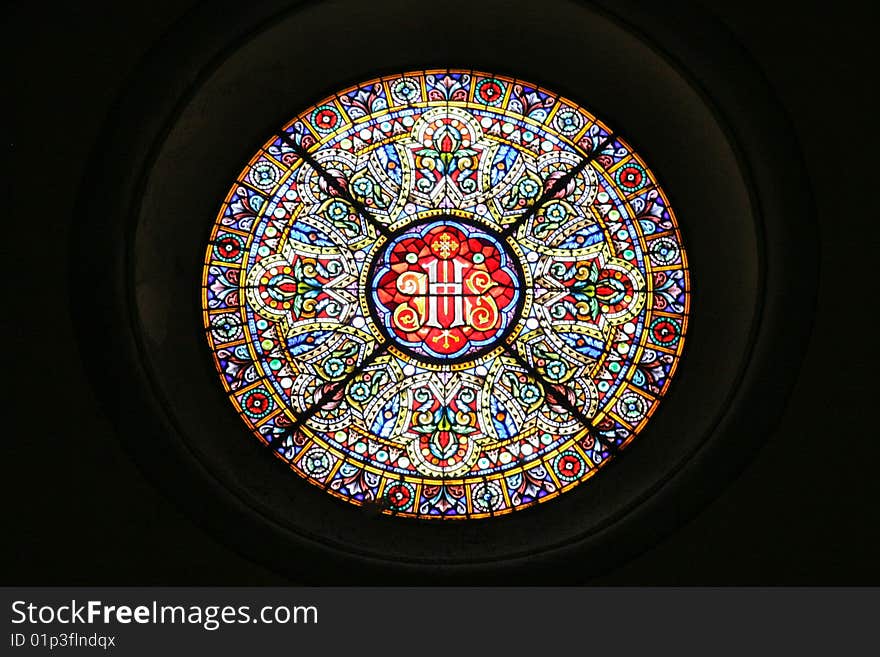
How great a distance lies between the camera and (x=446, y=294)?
7973mm

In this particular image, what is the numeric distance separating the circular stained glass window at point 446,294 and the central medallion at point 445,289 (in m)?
0.01

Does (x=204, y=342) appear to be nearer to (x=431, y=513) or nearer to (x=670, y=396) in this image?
(x=431, y=513)

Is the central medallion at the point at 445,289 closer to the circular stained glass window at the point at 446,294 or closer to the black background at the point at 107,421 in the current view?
the circular stained glass window at the point at 446,294

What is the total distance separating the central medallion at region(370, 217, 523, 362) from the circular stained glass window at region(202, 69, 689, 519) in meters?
0.01

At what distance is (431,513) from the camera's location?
25.3 feet

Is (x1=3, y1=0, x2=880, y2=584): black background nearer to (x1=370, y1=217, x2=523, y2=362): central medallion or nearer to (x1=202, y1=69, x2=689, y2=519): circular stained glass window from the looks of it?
(x1=202, y1=69, x2=689, y2=519): circular stained glass window

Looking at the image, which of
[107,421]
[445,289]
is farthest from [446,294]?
[107,421]

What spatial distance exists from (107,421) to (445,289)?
77.8 inches

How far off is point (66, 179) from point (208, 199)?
100 centimetres

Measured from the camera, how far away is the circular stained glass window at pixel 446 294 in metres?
7.82

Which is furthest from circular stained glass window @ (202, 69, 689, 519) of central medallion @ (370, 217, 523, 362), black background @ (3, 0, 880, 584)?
black background @ (3, 0, 880, 584)

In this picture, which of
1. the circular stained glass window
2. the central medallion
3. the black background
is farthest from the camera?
the central medallion

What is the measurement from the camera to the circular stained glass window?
7820 millimetres

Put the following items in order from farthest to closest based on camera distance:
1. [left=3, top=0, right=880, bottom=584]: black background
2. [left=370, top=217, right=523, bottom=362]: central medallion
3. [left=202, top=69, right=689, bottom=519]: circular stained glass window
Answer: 1. [left=370, top=217, right=523, bottom=362]: central medallion
2. [left=202, top=69, right=689, bottom=519]: circular stained glass window
3. [left=3, top=0, right=880, bottom=584]: black background
